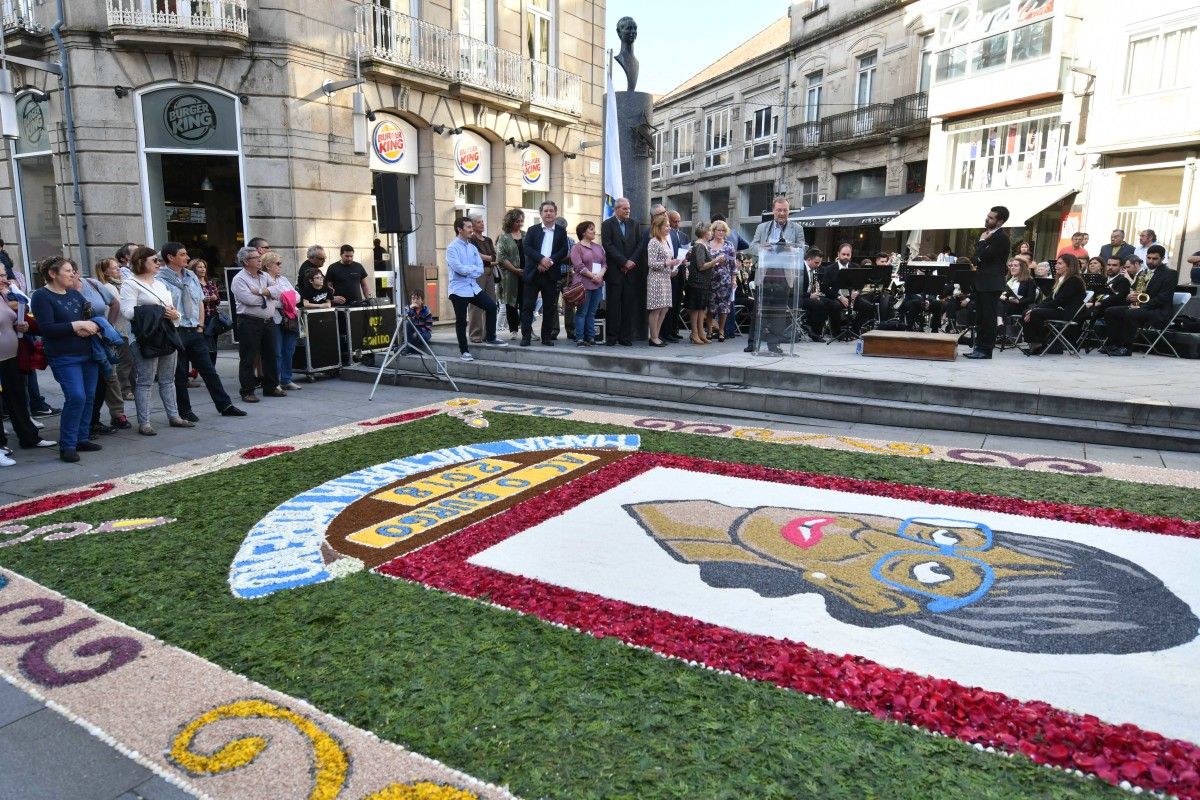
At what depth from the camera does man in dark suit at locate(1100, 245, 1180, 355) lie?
10297 millimetres

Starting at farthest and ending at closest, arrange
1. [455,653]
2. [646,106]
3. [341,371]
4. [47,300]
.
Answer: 1. [646,106]
2. [341,371]
3. [47,300]
4. [455,653]

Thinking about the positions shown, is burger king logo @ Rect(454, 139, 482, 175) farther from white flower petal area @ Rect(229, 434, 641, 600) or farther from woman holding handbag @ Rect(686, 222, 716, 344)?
white flower petal area @ Rect(229, 434, 641, 600)

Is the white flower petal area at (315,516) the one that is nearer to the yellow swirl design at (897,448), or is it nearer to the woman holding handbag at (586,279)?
the yellow swirl design at (897,448)

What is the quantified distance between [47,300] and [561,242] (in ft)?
18.7

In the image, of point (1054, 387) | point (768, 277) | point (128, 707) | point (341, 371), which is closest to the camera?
point (128, 707)

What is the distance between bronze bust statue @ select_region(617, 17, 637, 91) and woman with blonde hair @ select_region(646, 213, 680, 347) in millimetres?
2642

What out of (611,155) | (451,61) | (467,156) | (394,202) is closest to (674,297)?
(611,155)

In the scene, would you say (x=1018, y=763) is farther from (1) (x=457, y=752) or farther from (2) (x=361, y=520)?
(2) (x=361, y=520)

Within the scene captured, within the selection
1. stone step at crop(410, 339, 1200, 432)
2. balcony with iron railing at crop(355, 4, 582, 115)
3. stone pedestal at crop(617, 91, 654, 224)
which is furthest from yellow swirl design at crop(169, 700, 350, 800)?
balcony with iron railing at crop(355, 4, 582, 115)

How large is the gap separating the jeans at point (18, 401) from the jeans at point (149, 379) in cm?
81

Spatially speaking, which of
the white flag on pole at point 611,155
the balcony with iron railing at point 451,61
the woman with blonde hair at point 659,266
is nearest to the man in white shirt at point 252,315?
the white flag on pole at point 611,155

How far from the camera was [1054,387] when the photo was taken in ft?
25.0

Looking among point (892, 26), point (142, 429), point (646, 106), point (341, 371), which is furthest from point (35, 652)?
point (892, 26)

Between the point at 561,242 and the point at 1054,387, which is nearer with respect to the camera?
the point at 1054,387
